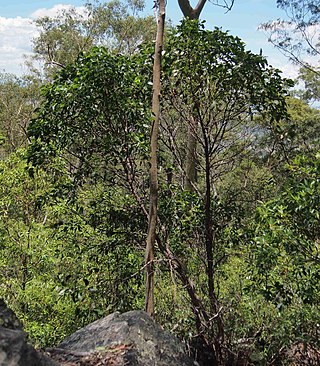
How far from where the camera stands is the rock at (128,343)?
262 centimetres

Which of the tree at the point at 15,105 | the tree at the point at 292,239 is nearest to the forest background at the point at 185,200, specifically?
the tree at the point at 292,239

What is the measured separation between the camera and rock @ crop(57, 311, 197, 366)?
2.62 meters

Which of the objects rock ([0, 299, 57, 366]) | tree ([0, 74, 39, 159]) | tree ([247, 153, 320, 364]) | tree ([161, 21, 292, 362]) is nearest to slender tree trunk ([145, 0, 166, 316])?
tree ([161, 21, 292, 362])

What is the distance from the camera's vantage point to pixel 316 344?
174 inches

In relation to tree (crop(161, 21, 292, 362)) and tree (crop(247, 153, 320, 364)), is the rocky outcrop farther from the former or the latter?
tree (crop(161, 21, 292, 362))

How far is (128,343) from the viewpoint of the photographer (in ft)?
8.79

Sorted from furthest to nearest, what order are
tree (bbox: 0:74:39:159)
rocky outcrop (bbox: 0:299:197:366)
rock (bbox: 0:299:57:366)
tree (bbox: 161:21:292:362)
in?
tree (bbox: 0:74:39:159), tree (bbox: 161:21:292:362), rocky outcrop (bbox: 0:299:197:366), rock (bbox: 0:299:57:366)

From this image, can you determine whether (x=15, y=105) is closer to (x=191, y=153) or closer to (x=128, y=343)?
(x=191, y=153)

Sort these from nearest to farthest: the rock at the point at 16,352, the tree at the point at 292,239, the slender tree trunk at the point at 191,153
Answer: the rock at the point at 16,352, the tree at the point at 292,239, the slender tree trunk at the point at 191,153

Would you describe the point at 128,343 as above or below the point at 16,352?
below

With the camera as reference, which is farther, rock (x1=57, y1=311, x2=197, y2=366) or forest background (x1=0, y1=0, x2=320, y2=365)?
forest background (x1=0, y1=0, x2=320, y2=365)

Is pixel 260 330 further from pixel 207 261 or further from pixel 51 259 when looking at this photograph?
pixel 51 259

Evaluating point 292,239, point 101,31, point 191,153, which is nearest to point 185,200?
point 191,153

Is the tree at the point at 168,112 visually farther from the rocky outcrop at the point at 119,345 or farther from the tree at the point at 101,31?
the tree at the point at 101,31
